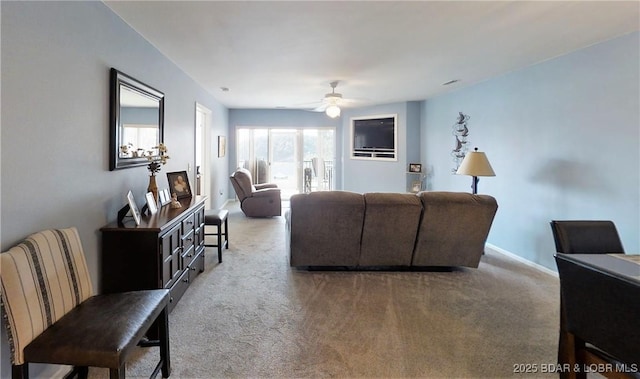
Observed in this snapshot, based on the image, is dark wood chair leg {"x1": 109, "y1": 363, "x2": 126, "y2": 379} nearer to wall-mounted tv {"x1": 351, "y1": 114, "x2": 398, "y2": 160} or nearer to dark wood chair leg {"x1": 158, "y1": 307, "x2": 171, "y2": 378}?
dark wood chair leg {"x1": 158, "y1": 307, "x2": 171, "y2": 378}

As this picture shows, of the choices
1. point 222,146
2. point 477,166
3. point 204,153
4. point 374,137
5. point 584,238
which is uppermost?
point 374,137

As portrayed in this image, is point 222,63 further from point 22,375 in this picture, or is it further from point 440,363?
point 440,363

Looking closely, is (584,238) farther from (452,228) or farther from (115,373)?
(115,373)

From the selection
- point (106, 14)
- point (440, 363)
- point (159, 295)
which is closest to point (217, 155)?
point (106, 14)

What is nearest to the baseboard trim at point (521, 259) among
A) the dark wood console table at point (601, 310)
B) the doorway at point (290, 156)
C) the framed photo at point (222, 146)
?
the dark wood console table at point (601, 310)

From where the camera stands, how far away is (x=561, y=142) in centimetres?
364

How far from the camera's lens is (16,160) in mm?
1589

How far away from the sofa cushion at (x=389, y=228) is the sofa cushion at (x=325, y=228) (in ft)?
0.30

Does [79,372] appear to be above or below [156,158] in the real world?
below

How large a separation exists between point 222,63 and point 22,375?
341 cm

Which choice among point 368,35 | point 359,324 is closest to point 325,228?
point 359,324

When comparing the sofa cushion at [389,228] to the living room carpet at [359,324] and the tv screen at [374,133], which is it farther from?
the tv screen at [374,133]

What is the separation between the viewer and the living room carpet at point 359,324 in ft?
6.69

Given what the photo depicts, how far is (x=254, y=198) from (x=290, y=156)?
2573 millimetres
